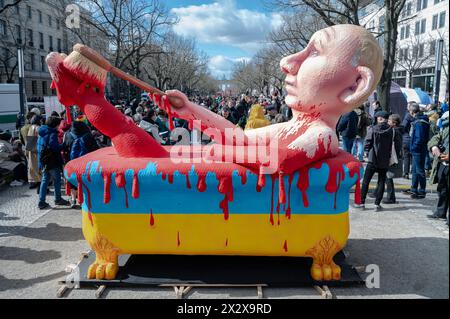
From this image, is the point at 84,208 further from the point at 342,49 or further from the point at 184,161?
the point at 342,49

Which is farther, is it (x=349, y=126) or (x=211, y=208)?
(x=349, y=126)

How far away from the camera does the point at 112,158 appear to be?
3.18 meters

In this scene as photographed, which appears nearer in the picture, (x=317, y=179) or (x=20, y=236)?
(x=317, y=179)

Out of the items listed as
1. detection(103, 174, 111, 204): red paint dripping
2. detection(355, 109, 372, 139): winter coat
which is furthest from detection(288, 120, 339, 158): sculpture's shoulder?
detection(355, 109, 372, 139): winter coat

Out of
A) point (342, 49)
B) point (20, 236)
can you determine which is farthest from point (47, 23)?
point (342, 49)

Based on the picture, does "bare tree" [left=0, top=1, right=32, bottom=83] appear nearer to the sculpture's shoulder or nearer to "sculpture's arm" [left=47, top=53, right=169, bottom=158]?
"sculpture's arm" [left=47, top=53, right=169, bottom=158]

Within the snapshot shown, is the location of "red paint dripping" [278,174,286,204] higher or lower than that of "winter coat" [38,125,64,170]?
lower

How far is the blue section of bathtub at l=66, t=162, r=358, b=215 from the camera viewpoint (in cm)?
300

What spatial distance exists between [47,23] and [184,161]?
38674 millimetres

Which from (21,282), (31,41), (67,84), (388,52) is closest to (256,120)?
(67,84)

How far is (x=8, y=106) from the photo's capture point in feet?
43.2

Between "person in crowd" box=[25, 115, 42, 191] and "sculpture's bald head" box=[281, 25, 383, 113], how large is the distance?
17.4ft

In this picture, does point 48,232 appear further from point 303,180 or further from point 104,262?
point 303,180

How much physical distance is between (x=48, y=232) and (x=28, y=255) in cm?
67
